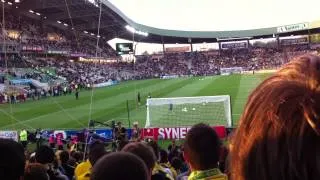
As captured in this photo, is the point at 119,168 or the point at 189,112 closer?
the point at 119,168

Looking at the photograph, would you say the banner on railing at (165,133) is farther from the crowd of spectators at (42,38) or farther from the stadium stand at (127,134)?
the crowd of spectators at (42,38)

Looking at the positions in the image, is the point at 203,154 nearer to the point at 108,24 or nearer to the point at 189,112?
the point at 189,112

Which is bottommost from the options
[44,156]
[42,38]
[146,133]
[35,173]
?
[146,133]

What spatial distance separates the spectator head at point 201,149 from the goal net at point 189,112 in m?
21.7

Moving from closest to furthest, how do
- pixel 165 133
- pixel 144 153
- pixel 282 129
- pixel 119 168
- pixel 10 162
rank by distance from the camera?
pixel 282 129, pixel 119 168, pixel 10 162, pixel 144 153, pixel 165 133

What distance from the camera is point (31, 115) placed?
38.0 m

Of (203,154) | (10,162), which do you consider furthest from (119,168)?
(203,154)

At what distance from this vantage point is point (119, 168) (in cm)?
224

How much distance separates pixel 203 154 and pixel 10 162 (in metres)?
1.52

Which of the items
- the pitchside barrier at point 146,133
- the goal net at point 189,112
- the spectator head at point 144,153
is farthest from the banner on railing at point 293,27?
the spectator head at point 144,153

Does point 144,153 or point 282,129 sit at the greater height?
point 282,129

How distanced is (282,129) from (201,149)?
2.85 metres

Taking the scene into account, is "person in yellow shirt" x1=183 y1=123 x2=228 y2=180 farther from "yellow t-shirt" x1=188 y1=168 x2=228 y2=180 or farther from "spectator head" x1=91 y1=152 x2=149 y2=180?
"spectator head" x1=91 y1=152 x2=149 y2=180

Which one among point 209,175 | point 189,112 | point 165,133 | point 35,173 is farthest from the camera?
point 189,112
